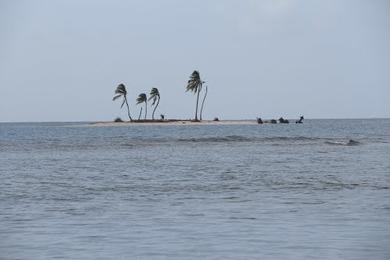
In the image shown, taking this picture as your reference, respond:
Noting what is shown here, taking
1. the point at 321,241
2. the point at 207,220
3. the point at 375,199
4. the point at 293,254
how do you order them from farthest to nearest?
the point at 375,199
the point at 207,220
the point at 321,241
the point at 293,254

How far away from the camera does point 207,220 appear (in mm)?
13773

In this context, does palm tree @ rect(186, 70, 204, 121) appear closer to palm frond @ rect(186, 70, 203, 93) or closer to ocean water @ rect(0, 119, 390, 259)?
palm frond @ rect(186, 70, 203, 93)

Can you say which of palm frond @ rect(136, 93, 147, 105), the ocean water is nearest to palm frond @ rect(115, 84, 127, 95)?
palm frond @ rect(136, 93, 147, 105)

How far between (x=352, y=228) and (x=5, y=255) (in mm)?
6262

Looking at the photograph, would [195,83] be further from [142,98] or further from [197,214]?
[197,214]

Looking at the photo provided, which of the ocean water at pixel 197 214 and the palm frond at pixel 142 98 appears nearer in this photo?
the ocean water at pixel 197 214

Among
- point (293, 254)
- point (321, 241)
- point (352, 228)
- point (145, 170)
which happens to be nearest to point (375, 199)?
point (352, 228)

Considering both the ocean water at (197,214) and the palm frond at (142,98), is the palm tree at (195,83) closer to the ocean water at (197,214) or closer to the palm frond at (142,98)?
the palm frond at (142,98)

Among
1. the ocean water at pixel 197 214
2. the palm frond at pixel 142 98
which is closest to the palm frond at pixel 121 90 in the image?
the palm frond at pixel 142 98

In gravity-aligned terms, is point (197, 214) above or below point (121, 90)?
below

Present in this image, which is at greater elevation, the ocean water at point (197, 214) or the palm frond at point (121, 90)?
the palm frond at point (121, 90)

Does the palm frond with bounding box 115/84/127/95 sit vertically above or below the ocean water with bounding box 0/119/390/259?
above

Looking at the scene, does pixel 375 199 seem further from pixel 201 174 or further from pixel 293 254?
pixel 201 174

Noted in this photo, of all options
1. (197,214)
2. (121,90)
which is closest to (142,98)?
(121,90)
